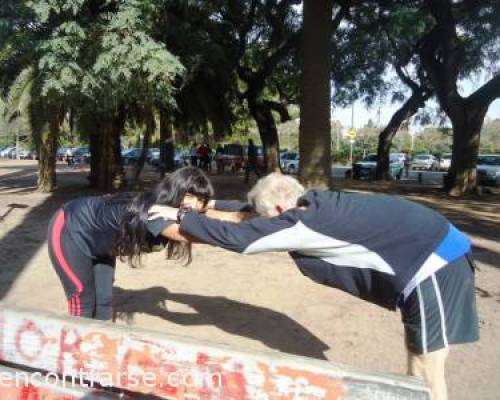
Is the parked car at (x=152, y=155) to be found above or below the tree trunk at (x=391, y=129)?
below

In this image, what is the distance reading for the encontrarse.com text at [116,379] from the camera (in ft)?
8.18

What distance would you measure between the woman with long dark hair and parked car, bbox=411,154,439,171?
146 feet

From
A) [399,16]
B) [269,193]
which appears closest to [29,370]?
[269,193]

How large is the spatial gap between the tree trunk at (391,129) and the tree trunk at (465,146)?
7247 millimetres

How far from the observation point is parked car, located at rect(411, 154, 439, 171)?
151 feet

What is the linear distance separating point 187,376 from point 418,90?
2442 centimetres

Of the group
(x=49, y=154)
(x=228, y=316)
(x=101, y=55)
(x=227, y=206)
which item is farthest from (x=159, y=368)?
(x=49, y=154)

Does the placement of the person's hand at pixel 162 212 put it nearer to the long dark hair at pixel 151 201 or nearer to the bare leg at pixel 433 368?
the long dark hair at pixel 151 201

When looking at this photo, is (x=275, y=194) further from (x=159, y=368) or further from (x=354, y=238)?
(x=159, y=368)

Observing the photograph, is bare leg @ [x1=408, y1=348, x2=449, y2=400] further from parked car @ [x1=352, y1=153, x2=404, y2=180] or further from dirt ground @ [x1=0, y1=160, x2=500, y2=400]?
parked car @ [x1=352, y1=153, x2=404, y2=180]

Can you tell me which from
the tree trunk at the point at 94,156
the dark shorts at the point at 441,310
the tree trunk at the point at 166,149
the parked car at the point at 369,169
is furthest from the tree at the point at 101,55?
the parked car at the point at 369,169

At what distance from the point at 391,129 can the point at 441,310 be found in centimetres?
2437

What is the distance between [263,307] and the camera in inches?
231

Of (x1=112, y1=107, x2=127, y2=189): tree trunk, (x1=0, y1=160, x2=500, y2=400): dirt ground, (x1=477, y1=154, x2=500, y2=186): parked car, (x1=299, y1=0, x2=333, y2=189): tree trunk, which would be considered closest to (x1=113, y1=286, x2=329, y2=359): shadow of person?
(x1=0, y1=160, x2=500, y2=400): dirt ground
